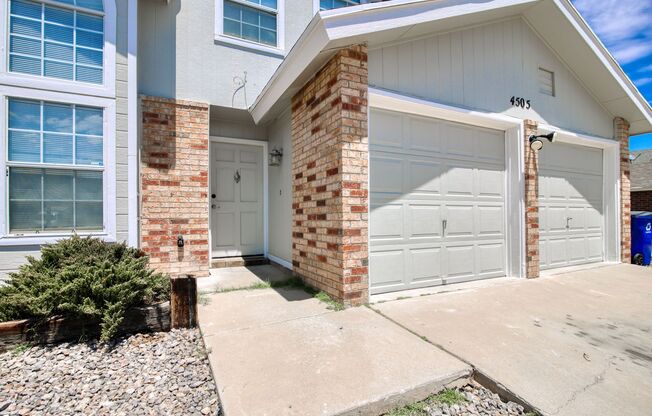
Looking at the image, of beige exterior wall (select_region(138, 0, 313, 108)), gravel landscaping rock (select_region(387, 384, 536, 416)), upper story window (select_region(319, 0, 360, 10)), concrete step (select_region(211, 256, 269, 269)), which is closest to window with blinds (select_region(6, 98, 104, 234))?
beige exterior wall (select_region(138, 0, 313, 108))

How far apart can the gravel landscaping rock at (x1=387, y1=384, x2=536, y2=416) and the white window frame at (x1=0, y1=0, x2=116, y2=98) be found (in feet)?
15.2

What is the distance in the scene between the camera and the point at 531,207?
489 cm

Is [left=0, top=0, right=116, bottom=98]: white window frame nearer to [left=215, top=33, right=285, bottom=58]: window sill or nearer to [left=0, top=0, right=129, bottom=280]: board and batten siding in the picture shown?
[left=0, top=0, right=129, bottom=280]: board and batten siding

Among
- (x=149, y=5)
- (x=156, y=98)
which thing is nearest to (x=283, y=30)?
(x=149, y=5)

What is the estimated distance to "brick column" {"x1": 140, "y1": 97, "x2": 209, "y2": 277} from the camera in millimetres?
4543

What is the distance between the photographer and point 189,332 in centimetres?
294

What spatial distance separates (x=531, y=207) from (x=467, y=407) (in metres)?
4.00

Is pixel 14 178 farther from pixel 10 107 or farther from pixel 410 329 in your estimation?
pixel 410 329

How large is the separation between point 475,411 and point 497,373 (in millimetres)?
375

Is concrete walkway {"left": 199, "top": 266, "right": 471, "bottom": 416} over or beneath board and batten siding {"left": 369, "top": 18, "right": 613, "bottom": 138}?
beneath

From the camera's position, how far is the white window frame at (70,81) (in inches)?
136

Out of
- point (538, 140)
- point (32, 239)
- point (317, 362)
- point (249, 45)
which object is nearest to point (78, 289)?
point (32, 239)

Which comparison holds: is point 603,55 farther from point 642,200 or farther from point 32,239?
point 642,200

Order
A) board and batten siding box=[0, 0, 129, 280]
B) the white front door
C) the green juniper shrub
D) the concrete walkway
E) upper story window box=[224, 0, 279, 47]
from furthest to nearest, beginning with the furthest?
the white front door
upper story window box=[224, 0, 279, 47]
board and batten siding box=[0, 0, 129, 280]
the green juniper shrub
the concrete walkway
